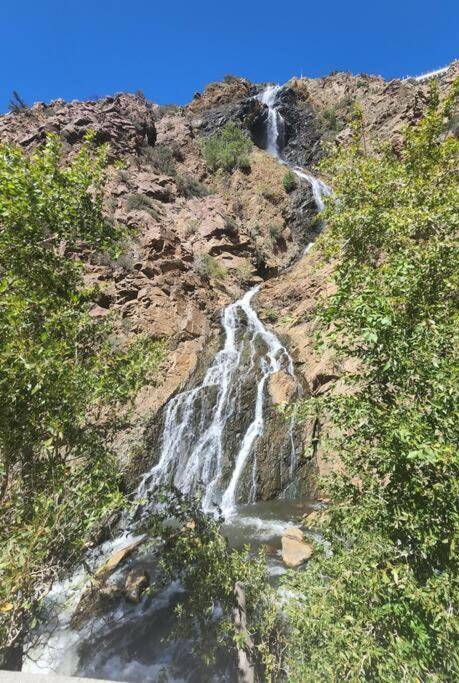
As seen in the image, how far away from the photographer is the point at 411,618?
9.42 ft

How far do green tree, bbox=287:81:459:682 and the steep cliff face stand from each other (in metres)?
1.40

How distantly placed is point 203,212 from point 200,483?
2647cm

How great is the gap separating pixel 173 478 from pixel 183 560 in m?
8.87

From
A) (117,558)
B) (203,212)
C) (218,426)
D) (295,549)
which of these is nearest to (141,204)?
(203,212)

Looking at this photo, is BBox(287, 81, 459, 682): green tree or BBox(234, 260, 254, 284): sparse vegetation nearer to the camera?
BBox(287, 81, 459, 682): green tree

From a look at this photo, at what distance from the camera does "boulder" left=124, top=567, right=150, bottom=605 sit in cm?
862

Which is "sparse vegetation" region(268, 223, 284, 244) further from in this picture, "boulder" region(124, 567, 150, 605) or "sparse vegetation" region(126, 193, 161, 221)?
"boulder" region(124, 567, 150, 605)

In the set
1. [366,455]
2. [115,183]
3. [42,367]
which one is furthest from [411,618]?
[115,183]

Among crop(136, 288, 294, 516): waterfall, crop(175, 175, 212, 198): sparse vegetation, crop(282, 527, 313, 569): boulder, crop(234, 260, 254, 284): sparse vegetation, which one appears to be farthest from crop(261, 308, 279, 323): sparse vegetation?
crop(175, 175, 212, 198): sparse vegetation

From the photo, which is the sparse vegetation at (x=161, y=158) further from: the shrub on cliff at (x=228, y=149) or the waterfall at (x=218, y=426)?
the waterfall at (x=218, y=426)

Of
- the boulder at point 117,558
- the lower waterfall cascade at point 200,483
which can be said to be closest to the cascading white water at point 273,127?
the lower waterfall cascade at point 200,483

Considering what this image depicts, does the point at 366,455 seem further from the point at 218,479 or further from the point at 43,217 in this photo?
the point at 218,479

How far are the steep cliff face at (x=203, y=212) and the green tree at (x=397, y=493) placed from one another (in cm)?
140

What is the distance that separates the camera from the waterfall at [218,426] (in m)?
13.7
